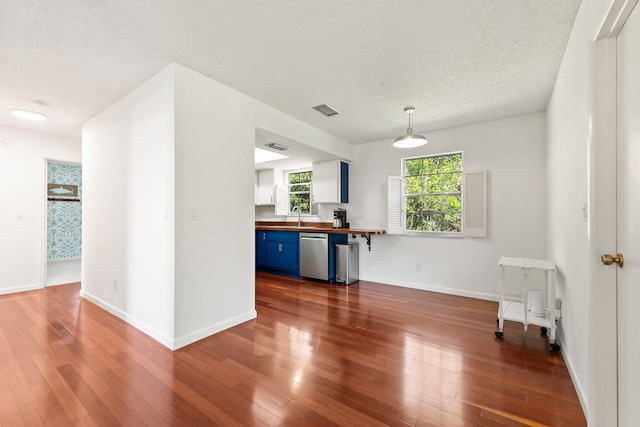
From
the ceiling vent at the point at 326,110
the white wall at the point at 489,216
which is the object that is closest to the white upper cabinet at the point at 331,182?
the white wall at the point at 489,216

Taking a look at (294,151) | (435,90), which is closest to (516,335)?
(435,90)

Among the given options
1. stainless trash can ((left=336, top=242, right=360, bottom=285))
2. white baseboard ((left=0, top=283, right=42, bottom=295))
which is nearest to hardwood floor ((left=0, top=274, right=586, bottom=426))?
white baseboard ((left=0, top=283, right=42, bottom=295))

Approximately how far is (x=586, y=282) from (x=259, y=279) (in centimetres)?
459

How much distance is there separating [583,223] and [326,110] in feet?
9.41

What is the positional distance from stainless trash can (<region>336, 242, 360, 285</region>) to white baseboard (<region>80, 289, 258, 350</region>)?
2.00 meters

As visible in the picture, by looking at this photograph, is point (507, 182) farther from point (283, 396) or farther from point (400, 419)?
point (283, 396)

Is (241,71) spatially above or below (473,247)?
above

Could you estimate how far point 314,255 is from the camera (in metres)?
5.06

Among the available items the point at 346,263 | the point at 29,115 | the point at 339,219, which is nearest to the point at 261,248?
the point at 339,219

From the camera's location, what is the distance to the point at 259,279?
5.25m

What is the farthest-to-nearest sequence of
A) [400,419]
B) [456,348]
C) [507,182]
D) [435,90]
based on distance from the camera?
[507,182], [435,90], [456,348], [400,419]

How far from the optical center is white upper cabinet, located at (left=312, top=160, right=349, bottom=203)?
5.25m

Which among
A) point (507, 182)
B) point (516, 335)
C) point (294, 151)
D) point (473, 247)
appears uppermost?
point (294, 151)

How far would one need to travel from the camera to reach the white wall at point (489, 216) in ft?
A: 12.4
